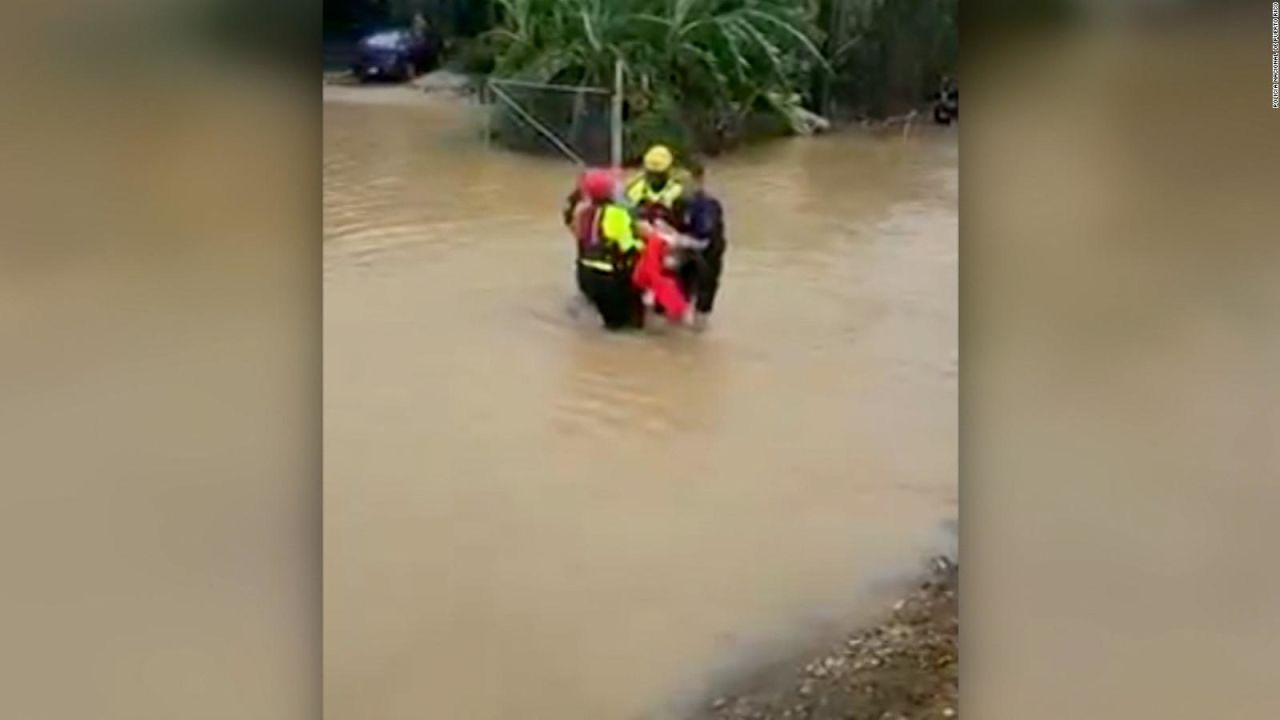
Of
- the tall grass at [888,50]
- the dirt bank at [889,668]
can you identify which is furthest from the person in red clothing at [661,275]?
the dirt bank at [889,668]

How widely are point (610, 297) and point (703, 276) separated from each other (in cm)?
7

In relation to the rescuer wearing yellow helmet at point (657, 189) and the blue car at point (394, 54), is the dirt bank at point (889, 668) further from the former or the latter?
the blue car at point (394, 54)

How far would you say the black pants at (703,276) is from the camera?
49.9 inches

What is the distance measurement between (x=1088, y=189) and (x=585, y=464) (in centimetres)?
43

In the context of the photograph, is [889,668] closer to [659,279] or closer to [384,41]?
[659,279]

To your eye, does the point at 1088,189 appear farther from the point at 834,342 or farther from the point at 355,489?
the point at 355,489

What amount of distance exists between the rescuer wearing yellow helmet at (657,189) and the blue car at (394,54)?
0.18 meters

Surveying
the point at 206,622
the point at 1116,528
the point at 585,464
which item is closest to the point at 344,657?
the point at 206,622

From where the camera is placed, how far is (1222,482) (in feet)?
4.22

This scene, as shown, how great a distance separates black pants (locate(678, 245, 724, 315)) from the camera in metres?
1.27

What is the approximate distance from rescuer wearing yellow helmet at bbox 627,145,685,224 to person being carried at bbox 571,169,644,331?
0.05 ft

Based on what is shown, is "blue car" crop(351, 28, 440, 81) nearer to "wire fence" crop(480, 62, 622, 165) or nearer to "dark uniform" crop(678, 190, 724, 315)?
"wire fence" crop(480, 62, 622, 165)

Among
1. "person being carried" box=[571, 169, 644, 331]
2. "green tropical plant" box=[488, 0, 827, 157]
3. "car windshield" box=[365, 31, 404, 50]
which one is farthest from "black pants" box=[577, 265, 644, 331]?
"car windshield" box=[365, 31, 404, 50]

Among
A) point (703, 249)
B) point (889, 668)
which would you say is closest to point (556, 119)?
point (703, 249)
